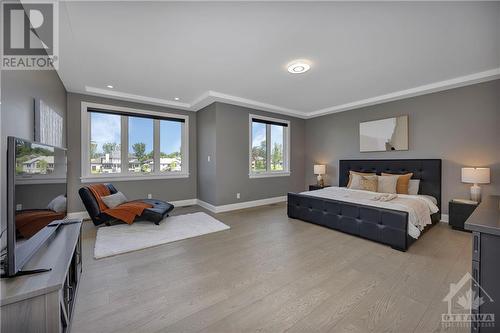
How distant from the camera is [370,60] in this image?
2.73 meters

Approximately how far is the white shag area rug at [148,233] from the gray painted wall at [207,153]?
2.91 feet

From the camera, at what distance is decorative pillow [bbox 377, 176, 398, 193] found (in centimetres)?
379

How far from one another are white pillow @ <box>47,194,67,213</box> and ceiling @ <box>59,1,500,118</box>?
1695 mm

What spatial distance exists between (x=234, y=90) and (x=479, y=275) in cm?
378

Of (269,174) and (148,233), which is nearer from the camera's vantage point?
(148,233)

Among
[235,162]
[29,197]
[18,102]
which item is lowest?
[29,197]

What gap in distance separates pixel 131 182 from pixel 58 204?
290 centimetres

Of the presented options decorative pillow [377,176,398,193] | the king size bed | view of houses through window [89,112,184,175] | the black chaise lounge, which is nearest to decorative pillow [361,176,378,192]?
decorative pillow [377,176,398,193]

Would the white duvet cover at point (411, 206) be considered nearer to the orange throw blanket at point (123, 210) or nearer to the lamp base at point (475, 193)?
the lamp base at point (475, 193)

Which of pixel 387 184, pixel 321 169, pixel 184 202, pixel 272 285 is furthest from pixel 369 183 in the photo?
pixel 184 202

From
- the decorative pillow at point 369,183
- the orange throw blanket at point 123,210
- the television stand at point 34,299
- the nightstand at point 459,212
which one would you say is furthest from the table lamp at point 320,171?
the television stand at point 34,299

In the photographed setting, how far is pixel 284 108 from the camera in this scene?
520 centimetres

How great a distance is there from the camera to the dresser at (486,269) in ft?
3.31

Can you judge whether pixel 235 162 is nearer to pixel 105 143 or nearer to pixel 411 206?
pixel 105 143
